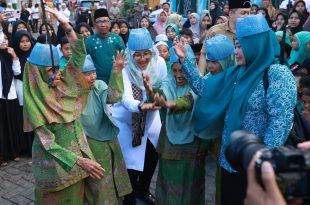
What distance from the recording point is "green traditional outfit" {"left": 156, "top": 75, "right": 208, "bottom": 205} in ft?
10.9

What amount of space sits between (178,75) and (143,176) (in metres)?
1.30

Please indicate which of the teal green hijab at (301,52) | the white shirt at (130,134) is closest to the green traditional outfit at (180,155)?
the white shirt at (130,134)

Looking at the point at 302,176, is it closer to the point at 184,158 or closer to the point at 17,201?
the point at 184,158

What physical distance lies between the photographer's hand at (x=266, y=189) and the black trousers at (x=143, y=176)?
261cm

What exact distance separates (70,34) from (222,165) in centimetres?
150

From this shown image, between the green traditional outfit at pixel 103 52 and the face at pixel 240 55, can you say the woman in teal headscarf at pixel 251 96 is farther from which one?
the green traditional outfit at pixel 103 52

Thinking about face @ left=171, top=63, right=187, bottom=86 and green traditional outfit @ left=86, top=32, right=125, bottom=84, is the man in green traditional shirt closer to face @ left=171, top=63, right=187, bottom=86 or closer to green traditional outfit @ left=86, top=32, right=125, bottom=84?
green traditional outfit @ left=86, top=32, right=125, bottom=84

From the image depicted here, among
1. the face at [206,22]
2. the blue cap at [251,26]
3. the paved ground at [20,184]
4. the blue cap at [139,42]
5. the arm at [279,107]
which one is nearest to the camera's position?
the arm at [279,107]

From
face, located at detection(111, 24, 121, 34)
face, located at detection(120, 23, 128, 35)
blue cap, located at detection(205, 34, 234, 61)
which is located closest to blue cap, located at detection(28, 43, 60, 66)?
blue cap, located at detection(205, 34, 234, 61)

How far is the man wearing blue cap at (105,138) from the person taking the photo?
3.25 meters

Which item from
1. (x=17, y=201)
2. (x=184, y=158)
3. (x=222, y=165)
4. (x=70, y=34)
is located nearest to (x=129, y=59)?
(x=70, y=34)

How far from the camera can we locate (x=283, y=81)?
8.14 ft

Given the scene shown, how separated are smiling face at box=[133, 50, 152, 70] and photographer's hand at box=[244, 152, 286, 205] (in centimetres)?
249

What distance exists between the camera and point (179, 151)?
3.37 meters
